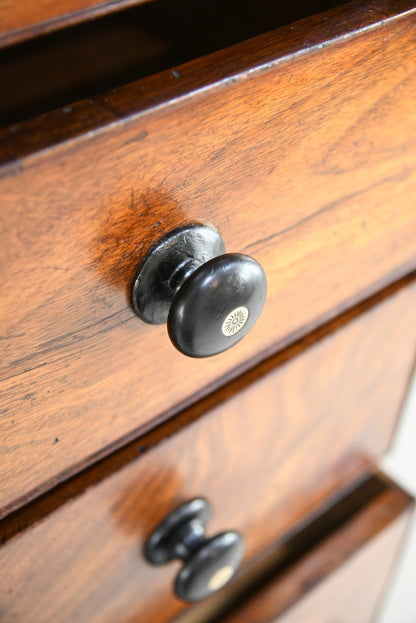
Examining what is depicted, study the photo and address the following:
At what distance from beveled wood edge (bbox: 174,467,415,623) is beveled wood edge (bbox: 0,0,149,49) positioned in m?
0.38

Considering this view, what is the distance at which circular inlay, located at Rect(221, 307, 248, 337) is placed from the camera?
0.21 meters

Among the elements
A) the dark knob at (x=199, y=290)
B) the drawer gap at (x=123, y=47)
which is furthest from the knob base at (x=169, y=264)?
the drawer gap at (x=123, y=47)

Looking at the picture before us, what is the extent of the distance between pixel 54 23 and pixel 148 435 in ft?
0.61

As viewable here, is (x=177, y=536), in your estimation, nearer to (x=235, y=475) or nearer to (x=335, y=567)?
(x=235, y=475)

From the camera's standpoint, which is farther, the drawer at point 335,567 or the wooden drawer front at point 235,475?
the drawer at point 335,567

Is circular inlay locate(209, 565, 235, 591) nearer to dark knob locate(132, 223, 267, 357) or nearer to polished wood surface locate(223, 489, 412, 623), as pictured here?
polished wood surface locate(223, 489, 412, 623)

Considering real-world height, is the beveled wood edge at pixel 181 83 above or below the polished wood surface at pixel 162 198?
above

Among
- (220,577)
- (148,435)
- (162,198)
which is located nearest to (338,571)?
(220,577)

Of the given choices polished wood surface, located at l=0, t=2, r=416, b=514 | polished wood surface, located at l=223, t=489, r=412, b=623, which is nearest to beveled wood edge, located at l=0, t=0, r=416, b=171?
polished wood surface, located at l=0, t=2, r=416, b=514

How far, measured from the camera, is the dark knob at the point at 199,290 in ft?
0.65

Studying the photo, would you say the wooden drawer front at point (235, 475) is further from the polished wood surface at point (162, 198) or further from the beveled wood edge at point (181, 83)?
the beveled wood edge at point (181, 83)

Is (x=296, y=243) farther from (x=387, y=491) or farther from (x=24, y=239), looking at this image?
(x=387, y=491)

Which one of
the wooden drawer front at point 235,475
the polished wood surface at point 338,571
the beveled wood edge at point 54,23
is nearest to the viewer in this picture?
the beveled wood edge at point 54,23

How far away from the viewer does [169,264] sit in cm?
22
